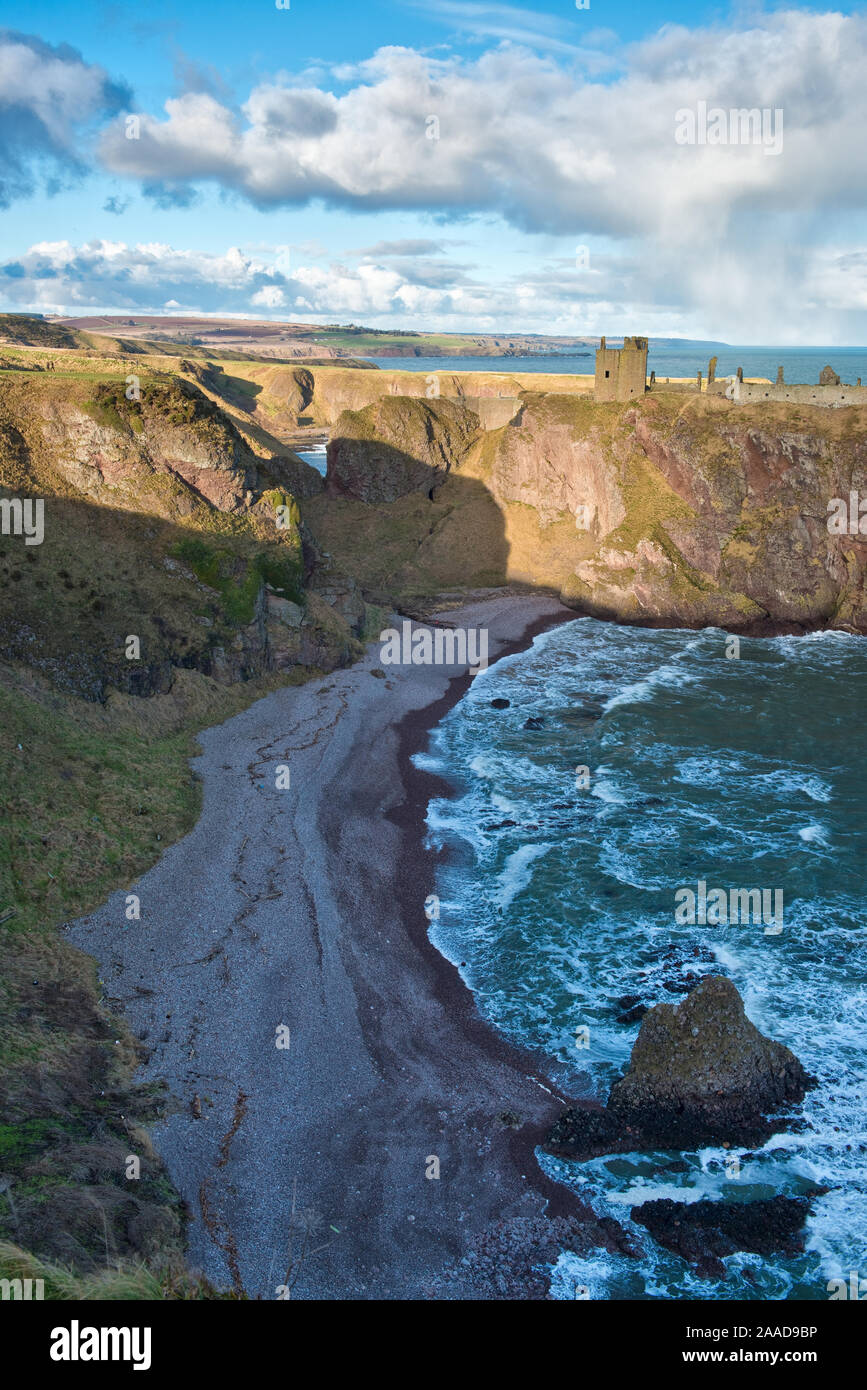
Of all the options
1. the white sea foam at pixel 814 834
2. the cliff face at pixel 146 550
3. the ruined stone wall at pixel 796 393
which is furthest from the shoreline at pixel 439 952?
the ruined stone wall at pixel 796 393

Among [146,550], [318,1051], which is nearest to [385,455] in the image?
[146,550]

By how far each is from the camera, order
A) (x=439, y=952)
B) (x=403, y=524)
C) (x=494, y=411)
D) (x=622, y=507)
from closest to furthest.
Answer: (x=439, y=952) < (x=622, y=507) < (x=403, y=524) < (x=494, y=411)

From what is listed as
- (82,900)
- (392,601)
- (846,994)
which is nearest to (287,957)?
(82,900)

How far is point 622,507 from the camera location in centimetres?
7819

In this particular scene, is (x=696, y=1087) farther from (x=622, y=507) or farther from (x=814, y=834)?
(x=622, y=507)

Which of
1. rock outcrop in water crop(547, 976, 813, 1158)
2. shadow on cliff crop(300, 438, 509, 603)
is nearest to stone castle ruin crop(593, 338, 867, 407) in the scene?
shadow on cliff crop(300, 438, 509, 603)

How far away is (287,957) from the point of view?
3172cm

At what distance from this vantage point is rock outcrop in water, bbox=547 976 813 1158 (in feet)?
82.0

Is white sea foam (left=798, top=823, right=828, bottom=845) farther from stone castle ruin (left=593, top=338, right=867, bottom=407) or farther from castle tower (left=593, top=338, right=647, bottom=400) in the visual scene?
castle tower (left=593, top=338, right=647, bottom=400)

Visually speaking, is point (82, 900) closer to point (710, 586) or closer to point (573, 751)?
point (573, 751)

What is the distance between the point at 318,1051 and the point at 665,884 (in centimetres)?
1704

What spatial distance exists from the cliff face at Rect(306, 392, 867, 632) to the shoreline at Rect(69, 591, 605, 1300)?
39.7 m

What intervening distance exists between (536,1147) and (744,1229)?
5734 millimetres
